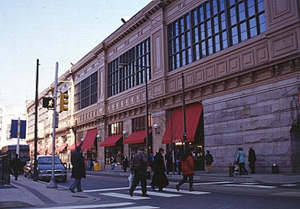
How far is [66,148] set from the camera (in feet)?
189

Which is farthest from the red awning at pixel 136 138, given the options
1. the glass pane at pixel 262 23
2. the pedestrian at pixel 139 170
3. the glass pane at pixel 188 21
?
the pedestrian at pixel 139 170

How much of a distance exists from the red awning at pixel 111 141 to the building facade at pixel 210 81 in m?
0.14

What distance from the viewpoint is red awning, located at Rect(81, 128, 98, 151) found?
45.9 metres

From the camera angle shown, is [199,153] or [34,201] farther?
[199,153]

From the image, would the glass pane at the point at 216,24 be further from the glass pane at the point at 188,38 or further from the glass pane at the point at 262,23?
the glass pane at the point at 262,23

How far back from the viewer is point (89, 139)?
1855 inches

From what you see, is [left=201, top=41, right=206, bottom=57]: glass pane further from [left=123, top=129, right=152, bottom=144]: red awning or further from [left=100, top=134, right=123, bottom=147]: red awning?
[left=100, top=134, right=123, bottom=147]: red awning

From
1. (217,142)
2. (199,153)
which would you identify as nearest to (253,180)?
(217,142)

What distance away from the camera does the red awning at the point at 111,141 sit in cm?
3913

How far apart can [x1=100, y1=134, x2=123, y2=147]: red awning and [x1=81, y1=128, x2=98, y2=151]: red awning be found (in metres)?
3.62

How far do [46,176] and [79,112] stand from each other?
30709mm

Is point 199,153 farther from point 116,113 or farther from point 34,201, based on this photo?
point 34,201

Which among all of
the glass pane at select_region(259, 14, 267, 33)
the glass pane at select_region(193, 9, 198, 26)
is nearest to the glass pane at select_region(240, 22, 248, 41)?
the glass pane at select_region(259, 14, 267, 33)

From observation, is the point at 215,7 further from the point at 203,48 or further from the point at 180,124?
the point at 180,124
